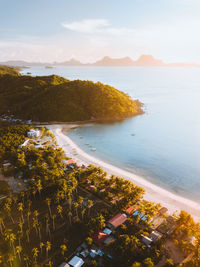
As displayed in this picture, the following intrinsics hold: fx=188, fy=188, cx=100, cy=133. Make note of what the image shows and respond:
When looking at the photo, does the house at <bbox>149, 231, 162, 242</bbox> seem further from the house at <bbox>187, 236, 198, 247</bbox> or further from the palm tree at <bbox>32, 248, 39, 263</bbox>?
the palm tree at <bbox>32, 248, 39, 263</bbox>

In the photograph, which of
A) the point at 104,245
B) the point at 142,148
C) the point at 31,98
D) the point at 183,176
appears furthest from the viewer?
the point at 31,98

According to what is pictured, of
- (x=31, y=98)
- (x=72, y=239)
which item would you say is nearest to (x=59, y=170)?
(x=72, y=239)

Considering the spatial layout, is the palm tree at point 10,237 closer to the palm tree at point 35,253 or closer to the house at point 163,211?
the palm tree at point 35,253

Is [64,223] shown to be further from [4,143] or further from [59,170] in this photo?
[4,143]

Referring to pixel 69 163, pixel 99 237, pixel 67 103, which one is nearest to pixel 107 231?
pixel 99 237

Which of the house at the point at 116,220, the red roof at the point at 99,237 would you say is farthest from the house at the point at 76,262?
the house at the point at 116,220

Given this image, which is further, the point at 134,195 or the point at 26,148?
the point at 26,148
